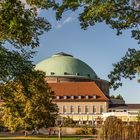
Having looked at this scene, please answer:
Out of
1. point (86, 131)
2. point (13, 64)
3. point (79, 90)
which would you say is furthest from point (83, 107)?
point (13, 64)

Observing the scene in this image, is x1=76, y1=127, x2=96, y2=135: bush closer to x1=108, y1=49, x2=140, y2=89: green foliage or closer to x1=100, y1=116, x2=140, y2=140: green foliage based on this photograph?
x1=100, y1=116, x2=140, y2=140: green foliage

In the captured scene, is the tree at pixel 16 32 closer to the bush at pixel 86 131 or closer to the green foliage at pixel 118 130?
the green foliage at pixel 118 130

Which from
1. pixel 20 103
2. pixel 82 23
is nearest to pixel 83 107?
pixel 20 103

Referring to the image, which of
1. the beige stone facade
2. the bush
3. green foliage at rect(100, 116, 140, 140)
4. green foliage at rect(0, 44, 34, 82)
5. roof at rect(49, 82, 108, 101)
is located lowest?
green foliage at rect(100, 116, 140, 140)

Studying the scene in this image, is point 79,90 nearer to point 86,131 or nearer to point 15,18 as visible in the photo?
point 86,131

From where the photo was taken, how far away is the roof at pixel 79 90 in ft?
570

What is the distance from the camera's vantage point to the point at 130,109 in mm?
175625

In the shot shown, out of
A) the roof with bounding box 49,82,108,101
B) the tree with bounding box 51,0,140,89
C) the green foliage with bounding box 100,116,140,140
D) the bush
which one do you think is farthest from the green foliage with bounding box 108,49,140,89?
the roof with bounding box 49,82,108,101

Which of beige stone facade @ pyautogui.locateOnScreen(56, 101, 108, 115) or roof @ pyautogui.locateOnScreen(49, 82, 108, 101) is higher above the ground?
roof @ pyautogui.locateOnScreen(49, 82, 108, 101)

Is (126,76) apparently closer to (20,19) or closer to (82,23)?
(82,23)

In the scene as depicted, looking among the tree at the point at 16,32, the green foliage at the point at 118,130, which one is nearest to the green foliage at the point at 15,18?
the tree at the point at 16,32

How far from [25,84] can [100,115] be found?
490ft

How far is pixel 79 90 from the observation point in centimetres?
17700

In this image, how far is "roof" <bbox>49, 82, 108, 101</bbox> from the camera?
174 m
